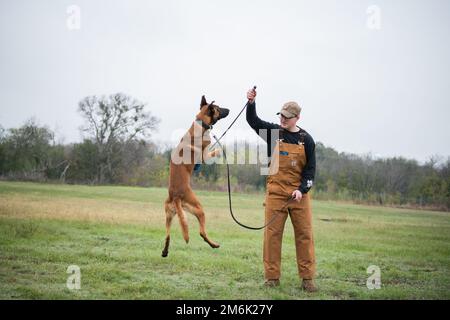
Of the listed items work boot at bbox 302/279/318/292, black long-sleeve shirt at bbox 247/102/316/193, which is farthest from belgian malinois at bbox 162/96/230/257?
work boot at bbox 302/279/318/292

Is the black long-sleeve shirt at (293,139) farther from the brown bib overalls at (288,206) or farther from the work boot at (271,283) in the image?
the work boot at (271,283)

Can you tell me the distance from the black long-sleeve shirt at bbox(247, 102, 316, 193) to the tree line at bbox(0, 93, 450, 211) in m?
8.14

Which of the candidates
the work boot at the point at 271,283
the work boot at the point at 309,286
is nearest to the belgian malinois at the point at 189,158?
the work boot at the point at 271,283

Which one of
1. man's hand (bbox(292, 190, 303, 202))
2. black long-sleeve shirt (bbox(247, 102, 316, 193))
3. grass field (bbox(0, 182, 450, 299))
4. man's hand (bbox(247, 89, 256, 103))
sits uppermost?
man's hand (bbox(247, 89, 256, 103))

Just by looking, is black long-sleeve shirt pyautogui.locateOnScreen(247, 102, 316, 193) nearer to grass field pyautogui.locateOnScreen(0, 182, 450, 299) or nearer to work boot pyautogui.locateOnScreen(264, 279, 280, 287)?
work boot pyautogui.locateOnScreen(264, 279, 280, 287)

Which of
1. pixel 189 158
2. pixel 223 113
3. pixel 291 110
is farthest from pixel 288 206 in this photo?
pixel 189 158

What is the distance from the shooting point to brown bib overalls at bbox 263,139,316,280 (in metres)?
7.70

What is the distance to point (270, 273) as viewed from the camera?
7953mm

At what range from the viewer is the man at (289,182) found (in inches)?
303

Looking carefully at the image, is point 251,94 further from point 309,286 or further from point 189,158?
point 309,286

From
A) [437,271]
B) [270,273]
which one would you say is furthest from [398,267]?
[270,273]
